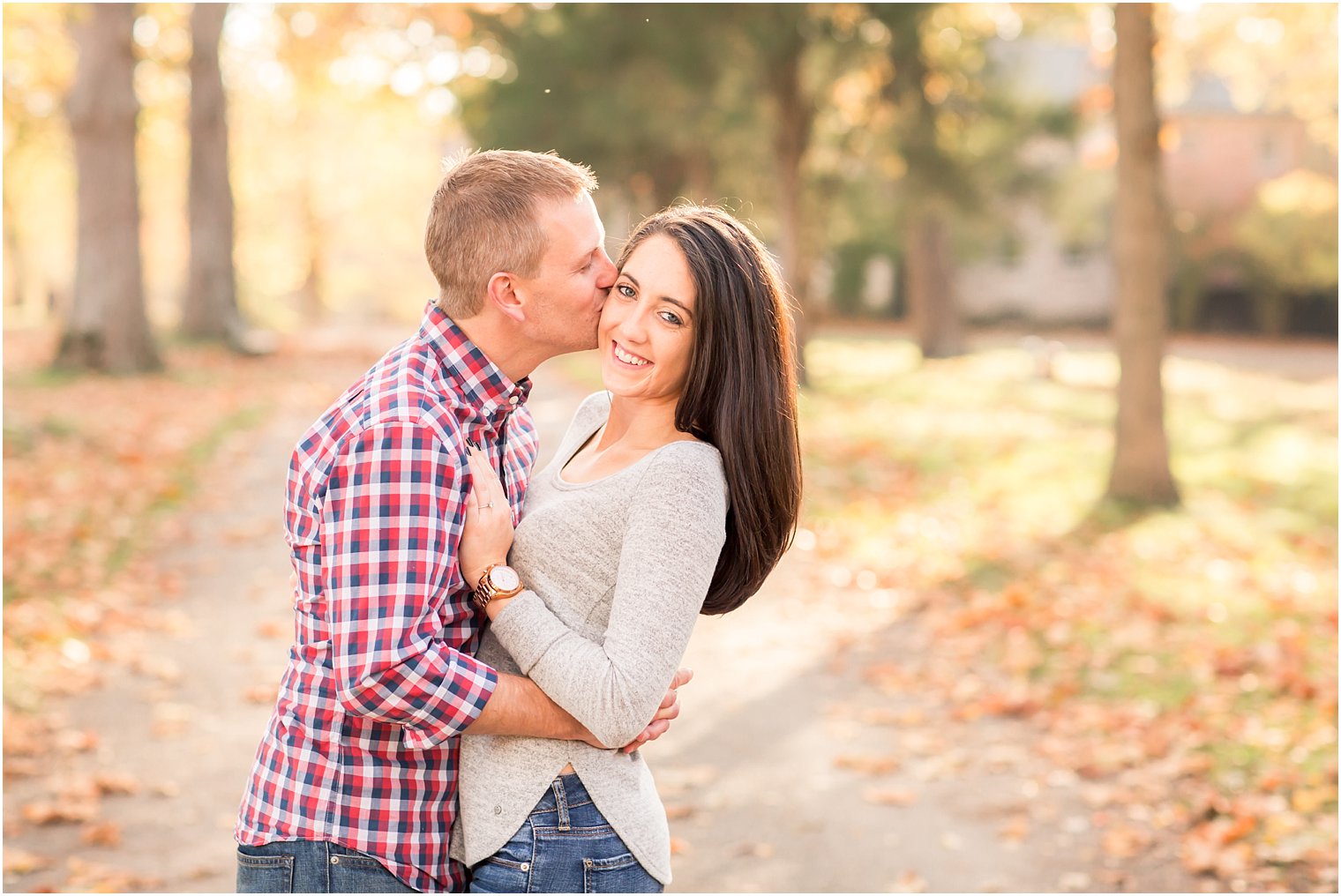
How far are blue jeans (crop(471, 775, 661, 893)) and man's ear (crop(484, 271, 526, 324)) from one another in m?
0.92

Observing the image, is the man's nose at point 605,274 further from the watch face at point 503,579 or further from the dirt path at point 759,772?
the dirt path at point 759,772

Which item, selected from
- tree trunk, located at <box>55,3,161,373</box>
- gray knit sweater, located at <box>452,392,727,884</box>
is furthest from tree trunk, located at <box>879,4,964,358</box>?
gray knit sweater, located at <box>452,392,727,884</box>

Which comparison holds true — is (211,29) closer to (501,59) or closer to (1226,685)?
(501,59)

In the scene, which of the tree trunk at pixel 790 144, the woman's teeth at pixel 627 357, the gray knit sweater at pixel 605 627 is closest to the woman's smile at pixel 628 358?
the woman's teeth at pixel 627 357

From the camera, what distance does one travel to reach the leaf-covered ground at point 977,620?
5402 mm

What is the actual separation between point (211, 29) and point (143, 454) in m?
14.8

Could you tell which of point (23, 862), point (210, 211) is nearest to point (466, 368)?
point (23, 862)

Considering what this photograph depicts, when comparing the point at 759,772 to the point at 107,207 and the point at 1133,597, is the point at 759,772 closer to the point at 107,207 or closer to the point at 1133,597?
the point at 1133,597

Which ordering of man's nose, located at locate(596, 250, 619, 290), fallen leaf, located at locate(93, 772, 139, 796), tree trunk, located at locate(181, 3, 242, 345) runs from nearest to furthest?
man's nose, located at locate(596, 250, 619, 290)
fallen leaf, located at locate(93, 772, 139, 796)
tree trunk, located at locate(181, 3, 242, 345)

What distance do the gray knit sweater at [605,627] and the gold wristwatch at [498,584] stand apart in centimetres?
2

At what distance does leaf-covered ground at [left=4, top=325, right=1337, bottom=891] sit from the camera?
5.40m

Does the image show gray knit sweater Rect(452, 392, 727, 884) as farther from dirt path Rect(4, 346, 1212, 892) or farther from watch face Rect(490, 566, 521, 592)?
dirt path Rect(4, 346, 1212, 892)

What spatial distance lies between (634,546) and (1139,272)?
33.7ft

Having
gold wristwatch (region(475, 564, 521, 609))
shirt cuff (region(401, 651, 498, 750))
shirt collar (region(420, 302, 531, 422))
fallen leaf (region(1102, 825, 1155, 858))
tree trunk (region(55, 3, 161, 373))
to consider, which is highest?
tree trunk (region(55, 3, 161, 373))
